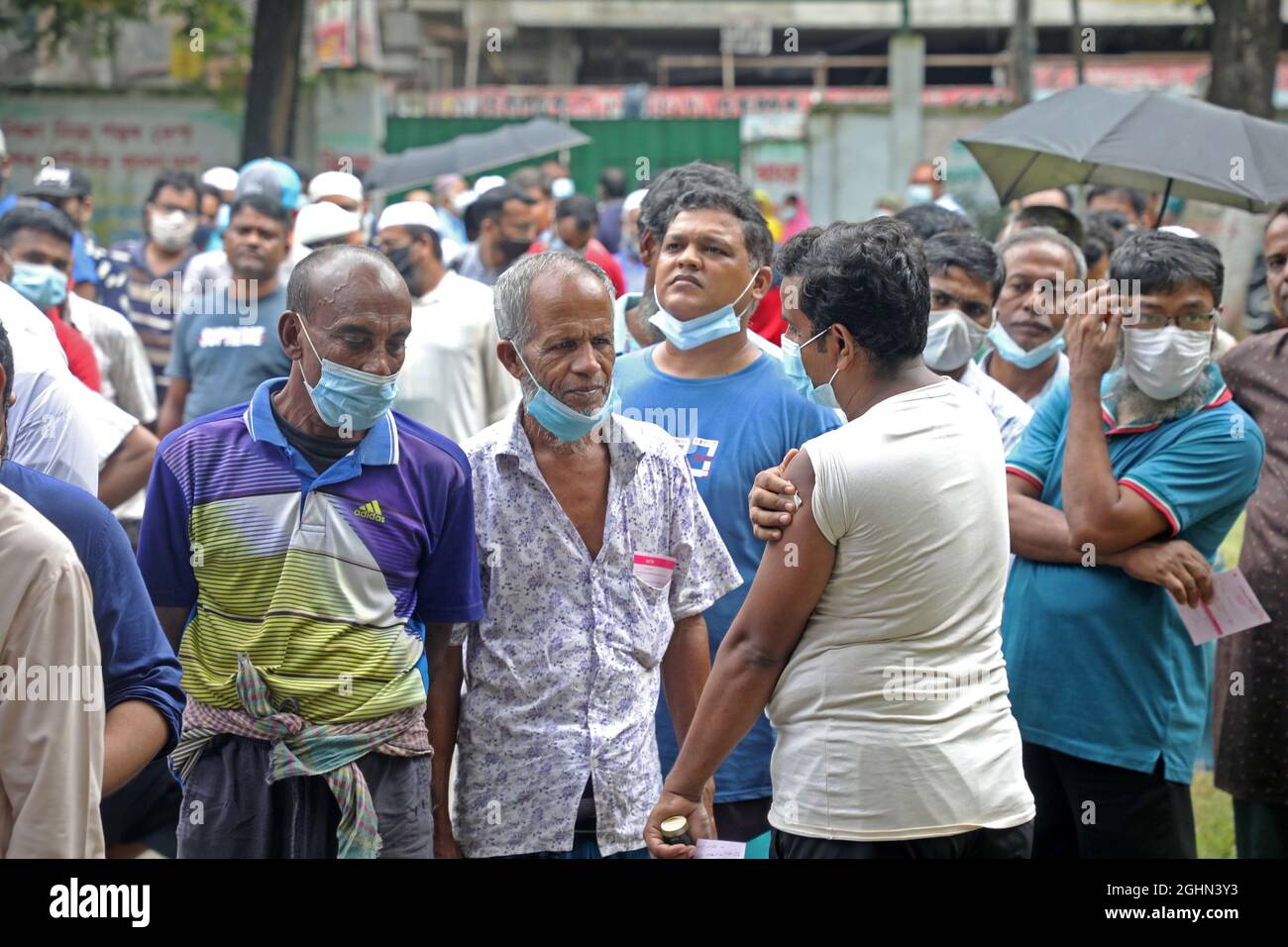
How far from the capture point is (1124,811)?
3.98m

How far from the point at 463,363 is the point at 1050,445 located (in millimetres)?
2957

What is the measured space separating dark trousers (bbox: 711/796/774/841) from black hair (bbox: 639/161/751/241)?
1666 mm

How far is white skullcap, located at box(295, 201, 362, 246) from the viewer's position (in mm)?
7097

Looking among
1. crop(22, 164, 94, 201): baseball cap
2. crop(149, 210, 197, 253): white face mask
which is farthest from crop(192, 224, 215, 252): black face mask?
crop(149, 210, 197, 253): white face mask

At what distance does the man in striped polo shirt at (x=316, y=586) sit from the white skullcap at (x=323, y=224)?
3.84m

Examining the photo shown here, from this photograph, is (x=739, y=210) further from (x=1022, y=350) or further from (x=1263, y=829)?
(x=1263, y=829)

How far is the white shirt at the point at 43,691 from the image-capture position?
247 centimetres

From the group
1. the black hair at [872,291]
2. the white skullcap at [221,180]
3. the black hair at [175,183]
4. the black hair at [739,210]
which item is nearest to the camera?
the black hair at [872,291]

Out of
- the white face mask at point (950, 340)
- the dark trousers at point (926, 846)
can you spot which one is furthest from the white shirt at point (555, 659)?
the white face mask at point (950, 340)

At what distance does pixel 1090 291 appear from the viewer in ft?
13.5

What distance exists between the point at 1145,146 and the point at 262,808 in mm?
4293

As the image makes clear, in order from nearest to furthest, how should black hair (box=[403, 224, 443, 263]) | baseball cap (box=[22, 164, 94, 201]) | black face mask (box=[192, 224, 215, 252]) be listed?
black hair (box=[403, 224, 443, 263])
baseball cap (box=[22, 164, 94, 201])
black face mask (box=[192, 224, 215, 252])

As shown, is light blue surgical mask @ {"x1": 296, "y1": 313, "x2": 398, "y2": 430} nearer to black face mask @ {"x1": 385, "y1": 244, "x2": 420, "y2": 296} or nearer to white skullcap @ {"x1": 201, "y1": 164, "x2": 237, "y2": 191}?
black face mask @ {"x1": 385, "y1": 244, "x2": 420, "y2": 296}

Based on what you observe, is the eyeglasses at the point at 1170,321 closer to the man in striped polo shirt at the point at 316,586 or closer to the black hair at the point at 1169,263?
the black hair at the point at 1169,263
